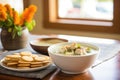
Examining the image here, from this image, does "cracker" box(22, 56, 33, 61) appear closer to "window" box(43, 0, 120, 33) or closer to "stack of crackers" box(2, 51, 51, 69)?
"stack of crackers" box(2, 51, 51, 69)

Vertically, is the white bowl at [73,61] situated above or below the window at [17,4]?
below

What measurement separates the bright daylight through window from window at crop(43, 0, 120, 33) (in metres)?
0.02

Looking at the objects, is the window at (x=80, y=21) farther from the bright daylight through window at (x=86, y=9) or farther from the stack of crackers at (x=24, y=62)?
the stack of crackers at (x=24, y=62)

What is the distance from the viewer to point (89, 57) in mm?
1015

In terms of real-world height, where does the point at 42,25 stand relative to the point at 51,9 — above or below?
below

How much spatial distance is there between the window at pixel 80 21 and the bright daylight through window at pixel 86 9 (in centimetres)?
2

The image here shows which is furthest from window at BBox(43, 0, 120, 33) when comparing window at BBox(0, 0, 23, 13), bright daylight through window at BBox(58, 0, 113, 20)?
window at BBox(0, 0, 23, 13)

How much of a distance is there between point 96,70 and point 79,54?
136 millimetres

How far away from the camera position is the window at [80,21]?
8.30ft

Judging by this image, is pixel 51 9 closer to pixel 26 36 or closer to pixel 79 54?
pixel 26 36

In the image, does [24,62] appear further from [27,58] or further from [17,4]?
[17,4]

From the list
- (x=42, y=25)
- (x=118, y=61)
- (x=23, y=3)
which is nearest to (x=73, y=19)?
(x=42, y=25)

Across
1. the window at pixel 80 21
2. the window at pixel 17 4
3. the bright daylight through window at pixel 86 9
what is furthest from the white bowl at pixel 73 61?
the window at pixel 17 4

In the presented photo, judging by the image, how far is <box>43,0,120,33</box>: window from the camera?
8.30ft
